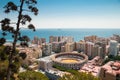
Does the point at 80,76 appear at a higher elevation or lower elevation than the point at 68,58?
higher

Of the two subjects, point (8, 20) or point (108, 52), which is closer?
point (8, 20)

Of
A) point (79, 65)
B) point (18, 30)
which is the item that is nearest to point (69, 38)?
point (79, 65)

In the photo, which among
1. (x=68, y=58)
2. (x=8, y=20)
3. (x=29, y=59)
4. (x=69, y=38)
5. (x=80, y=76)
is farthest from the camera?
(x=69, y=38)

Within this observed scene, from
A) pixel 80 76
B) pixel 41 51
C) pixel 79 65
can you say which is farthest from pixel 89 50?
pixel 80 76

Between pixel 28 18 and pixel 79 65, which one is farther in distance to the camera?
pixel 79 65

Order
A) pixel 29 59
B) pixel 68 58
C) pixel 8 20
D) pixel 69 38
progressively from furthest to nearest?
pixel 69 38 → pixel 68 58 → pixel 29 59 → pixel 8 20

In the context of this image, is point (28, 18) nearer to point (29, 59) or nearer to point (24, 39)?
point (24, 39)

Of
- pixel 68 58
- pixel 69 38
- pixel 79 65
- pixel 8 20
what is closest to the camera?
pixel 8 20

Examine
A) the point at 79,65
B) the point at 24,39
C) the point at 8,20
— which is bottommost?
the point at 79,65

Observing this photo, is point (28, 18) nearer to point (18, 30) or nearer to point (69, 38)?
point (18, 30)
